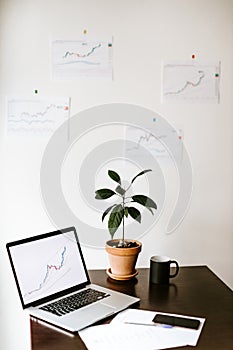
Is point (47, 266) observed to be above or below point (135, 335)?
above

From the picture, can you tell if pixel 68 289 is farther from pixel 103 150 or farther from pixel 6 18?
pixel 6 18

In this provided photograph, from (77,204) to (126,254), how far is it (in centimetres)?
51

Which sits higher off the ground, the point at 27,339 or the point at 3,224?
the point at 3,224

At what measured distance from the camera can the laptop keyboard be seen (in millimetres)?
1703

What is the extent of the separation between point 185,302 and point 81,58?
3.88ft

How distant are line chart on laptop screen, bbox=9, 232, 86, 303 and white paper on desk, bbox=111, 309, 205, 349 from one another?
0.28m

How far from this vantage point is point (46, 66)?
2.29 metres

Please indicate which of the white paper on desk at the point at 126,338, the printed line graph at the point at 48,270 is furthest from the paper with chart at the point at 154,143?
the white paper on desk at the point at 126,338

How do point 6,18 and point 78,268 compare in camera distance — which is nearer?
point 78,268

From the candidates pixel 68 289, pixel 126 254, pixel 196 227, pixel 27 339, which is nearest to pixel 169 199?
pixel 196 227

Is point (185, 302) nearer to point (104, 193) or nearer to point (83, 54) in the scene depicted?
point (104, 193)

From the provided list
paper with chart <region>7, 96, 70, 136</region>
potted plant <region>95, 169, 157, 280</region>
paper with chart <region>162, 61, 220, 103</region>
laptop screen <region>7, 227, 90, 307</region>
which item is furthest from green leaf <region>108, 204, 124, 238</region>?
paper with chart <region>162, 61, 220, 103</region>

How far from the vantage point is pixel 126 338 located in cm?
153

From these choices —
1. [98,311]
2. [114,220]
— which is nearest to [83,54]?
[114,220]
